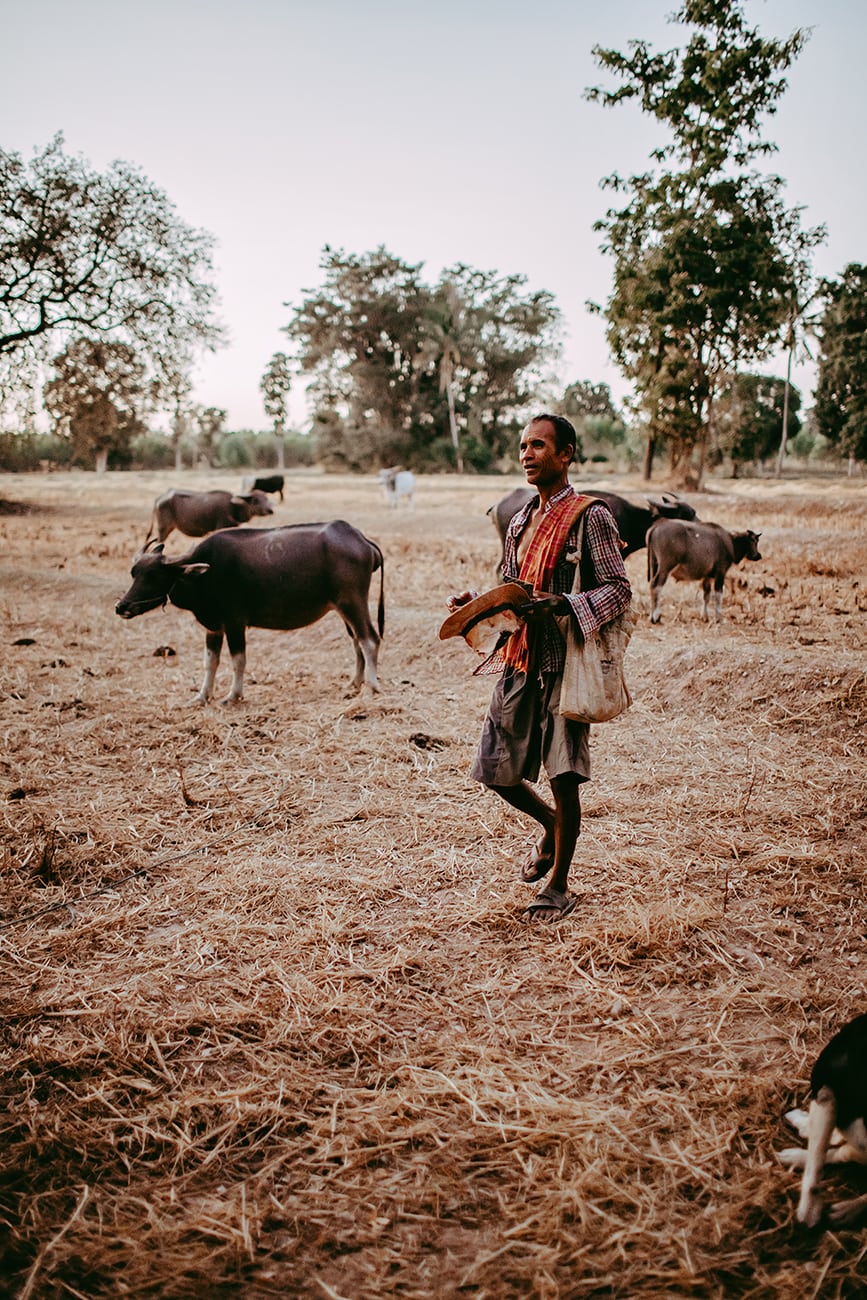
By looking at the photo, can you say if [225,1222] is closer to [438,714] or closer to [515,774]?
[515,774]

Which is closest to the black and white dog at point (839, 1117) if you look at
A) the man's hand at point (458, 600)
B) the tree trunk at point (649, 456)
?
the man's hand at point (458, 600)

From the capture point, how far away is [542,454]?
10.1ft

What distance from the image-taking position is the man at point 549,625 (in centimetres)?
305

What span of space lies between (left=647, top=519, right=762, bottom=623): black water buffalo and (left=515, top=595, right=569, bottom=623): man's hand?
664cm

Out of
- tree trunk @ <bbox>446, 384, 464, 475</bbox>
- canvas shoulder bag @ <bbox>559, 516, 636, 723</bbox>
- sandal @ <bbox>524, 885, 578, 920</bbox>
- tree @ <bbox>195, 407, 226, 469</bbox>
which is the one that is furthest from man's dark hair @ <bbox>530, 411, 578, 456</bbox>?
tree @ <bbox>195, 407, 226, 469</bbox>

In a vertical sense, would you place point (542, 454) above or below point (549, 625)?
above

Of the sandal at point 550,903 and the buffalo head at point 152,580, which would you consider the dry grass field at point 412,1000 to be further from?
the buffalo head at point 152,580

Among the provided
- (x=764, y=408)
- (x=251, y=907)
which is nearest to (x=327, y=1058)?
(x=251, y=907)

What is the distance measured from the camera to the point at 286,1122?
2.34m

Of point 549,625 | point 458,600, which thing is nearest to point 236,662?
point 458,600

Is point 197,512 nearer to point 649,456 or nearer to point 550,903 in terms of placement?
point 550,903

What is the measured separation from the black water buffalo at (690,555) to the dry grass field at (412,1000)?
2.90 metres

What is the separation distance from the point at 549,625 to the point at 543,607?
8.3 inches

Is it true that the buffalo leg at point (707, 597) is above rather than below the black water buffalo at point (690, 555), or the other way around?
below
